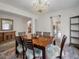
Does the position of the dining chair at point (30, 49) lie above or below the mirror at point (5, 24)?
below

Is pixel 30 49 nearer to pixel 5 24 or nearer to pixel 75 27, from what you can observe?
pixel 5 24

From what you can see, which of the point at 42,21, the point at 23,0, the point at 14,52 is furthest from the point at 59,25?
the point at 14,52

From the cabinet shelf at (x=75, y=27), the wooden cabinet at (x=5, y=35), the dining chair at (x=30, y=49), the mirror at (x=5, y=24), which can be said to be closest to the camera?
the dining chair at (x=30, y=49)

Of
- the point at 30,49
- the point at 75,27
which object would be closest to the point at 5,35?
the point at 30,49

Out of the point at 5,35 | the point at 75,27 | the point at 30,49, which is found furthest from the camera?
the point at 75,27

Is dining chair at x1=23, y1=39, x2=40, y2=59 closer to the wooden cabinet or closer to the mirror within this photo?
the wooden cabinet

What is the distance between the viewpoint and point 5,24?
5609mm

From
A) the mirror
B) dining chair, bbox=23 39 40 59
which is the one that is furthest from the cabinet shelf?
the mirror

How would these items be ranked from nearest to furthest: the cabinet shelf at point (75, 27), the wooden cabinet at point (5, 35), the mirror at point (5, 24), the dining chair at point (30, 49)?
the dining chair at point (30, 49) → the wooden cabinet at point (5, 35) → the mirror at point (5, 24) → the cabinet shelf at point (75, 27)

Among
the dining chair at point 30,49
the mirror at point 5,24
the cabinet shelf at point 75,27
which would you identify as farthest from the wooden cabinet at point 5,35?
the cabinet shelf at point 75,27

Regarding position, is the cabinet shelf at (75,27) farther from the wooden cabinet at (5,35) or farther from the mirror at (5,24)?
the mirror at (5,24)

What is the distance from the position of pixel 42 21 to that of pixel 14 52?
461 cm

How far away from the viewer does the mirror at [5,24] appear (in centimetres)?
538

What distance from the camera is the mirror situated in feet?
17.7
